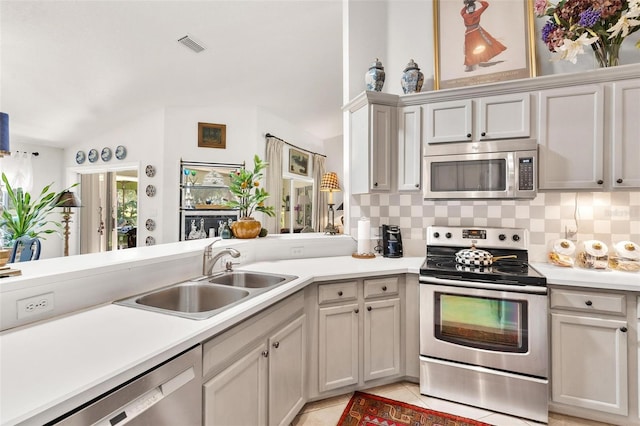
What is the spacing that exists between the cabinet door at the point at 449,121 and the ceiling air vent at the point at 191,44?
2620 millimetres

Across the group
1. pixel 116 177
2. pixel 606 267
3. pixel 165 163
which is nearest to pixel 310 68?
pixel 165 163

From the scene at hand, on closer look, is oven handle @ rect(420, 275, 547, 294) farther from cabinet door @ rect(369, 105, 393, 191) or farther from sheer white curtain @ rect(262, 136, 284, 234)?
sheer white curtain @ rect(262, 136, 284, 234)

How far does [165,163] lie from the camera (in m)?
4.57

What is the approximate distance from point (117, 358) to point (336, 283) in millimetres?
1336

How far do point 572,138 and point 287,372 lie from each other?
2.42 metres

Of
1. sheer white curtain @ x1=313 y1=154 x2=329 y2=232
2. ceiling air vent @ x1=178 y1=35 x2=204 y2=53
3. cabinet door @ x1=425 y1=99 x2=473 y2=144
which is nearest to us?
cabinet door @ x1=425 y1=99 x2=473 y2=144

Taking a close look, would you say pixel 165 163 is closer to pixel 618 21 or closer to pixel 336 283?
pixel 336 283

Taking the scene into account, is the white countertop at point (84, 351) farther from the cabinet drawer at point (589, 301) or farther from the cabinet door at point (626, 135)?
the cabinet door at point (626, 135)

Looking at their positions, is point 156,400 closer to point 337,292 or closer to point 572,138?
point 337,292

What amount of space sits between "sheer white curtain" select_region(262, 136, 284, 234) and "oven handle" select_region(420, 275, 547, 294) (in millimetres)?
3364

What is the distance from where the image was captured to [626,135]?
2.00 m

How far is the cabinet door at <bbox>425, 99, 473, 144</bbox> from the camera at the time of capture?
7.60ft

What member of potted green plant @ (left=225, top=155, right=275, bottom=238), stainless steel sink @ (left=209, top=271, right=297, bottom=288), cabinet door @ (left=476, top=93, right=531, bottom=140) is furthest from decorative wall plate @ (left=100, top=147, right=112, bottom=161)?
cabinet door @ (left=476, top=93, right=531, bottom=140)

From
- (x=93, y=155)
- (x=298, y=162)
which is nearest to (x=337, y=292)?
(x=298, y=162)
